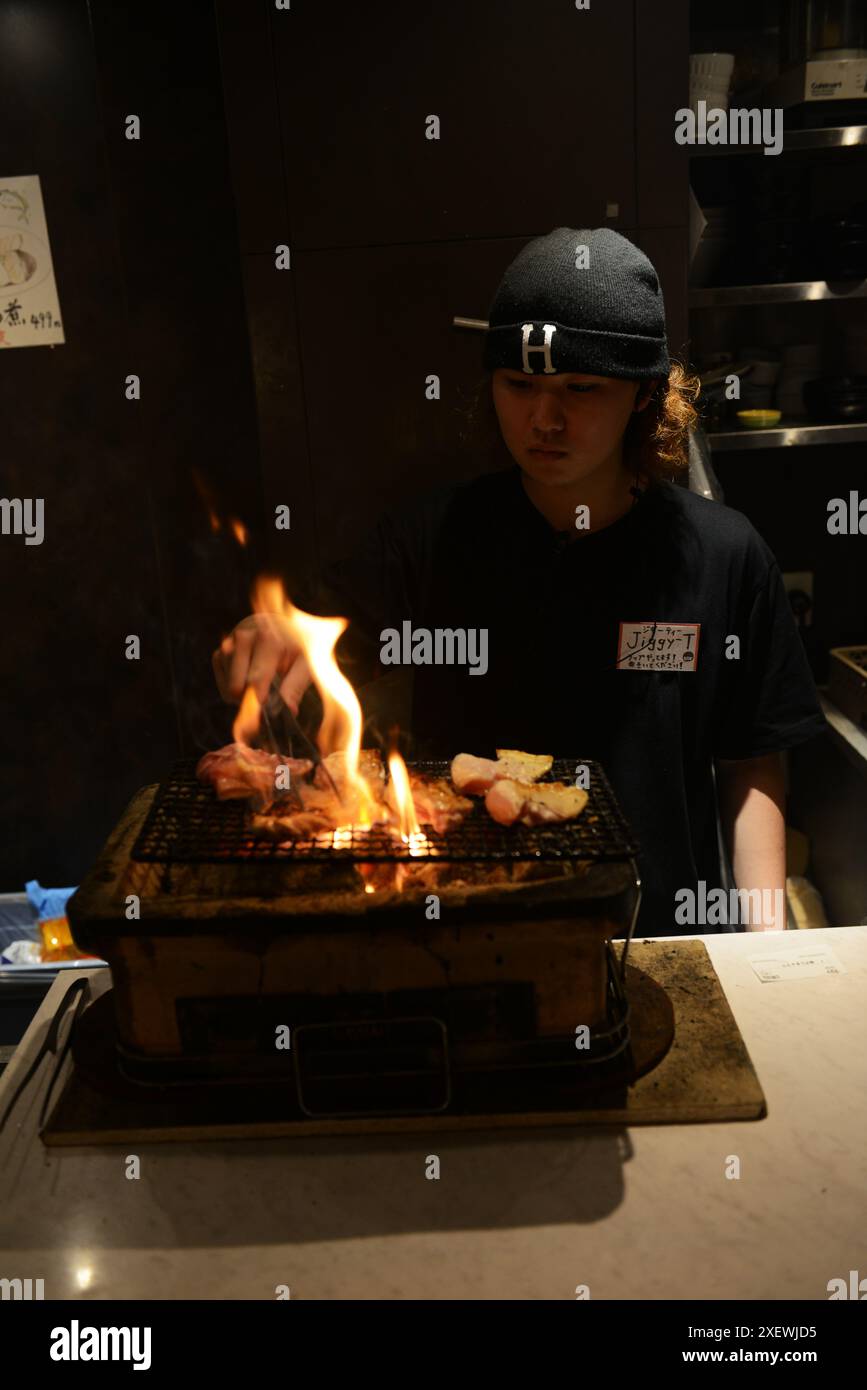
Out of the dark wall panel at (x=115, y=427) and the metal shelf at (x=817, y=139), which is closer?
the metal shelf at (x=817, y=139)

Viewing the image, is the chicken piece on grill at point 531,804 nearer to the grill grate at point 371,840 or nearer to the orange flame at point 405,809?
the grill grate at point 371,840

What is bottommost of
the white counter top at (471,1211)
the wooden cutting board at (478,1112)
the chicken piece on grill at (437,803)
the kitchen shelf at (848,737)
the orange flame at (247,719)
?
the kitchen shelf at (848,737)

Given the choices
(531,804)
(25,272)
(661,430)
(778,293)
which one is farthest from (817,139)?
(25,272)

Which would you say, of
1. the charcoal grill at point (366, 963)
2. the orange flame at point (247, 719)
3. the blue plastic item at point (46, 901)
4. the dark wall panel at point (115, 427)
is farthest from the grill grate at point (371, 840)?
the blue plastic item at point (46, 901)

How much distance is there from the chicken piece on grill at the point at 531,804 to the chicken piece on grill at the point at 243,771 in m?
0.34

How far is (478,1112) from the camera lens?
1.56m

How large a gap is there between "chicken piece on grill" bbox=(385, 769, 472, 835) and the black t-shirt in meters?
0.67

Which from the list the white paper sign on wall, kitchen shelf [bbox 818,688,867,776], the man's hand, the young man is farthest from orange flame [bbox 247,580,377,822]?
the white paper sign on wall

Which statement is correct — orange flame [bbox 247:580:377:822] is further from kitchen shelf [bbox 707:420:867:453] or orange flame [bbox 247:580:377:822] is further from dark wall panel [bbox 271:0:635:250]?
kitchen shelf [bbox 707:420:867:453]

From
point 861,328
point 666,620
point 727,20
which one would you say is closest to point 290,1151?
point 666,620

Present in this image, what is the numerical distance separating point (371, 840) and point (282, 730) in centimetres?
63

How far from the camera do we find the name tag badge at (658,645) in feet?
7.80

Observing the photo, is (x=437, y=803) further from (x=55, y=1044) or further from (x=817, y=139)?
(x=817, y=139)

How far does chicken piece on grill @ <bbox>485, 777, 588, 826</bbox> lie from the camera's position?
1686 mm
